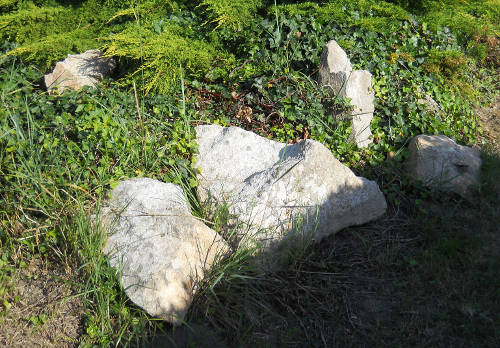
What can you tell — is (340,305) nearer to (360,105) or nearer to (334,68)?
(360,105)

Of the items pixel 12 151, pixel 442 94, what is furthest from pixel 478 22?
pixel 12 151

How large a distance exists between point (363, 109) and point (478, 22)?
2832mm

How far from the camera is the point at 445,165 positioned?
4.18m

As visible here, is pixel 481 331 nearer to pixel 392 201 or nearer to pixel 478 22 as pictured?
pixel 392 201

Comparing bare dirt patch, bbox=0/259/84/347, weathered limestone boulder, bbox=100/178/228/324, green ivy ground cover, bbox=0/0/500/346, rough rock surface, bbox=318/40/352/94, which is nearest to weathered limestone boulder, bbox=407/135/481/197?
green ivy ground cover, bbox=0/0/500/346

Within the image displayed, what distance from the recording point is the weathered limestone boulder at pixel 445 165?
13.5 ft

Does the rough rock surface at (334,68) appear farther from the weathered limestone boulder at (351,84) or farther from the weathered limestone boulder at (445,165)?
the weathered limestone boulder at (445,165)

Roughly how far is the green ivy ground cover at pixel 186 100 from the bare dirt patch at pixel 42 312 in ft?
0.32

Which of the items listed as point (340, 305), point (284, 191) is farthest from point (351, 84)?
point (340, 305)

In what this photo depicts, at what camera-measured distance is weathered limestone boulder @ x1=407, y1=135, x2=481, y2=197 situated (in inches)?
162

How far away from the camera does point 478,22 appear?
6281 millimetres

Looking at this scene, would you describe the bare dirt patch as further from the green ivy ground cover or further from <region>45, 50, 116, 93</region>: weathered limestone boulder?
<region>45, 50, 116, 93</region>: weathered limestone boulder

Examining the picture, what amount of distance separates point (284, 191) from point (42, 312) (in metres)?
1.97

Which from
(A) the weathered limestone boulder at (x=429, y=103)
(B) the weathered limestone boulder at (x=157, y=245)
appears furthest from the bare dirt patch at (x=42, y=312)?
(A) the weathered limestone boulder at (x=429, y=103)
